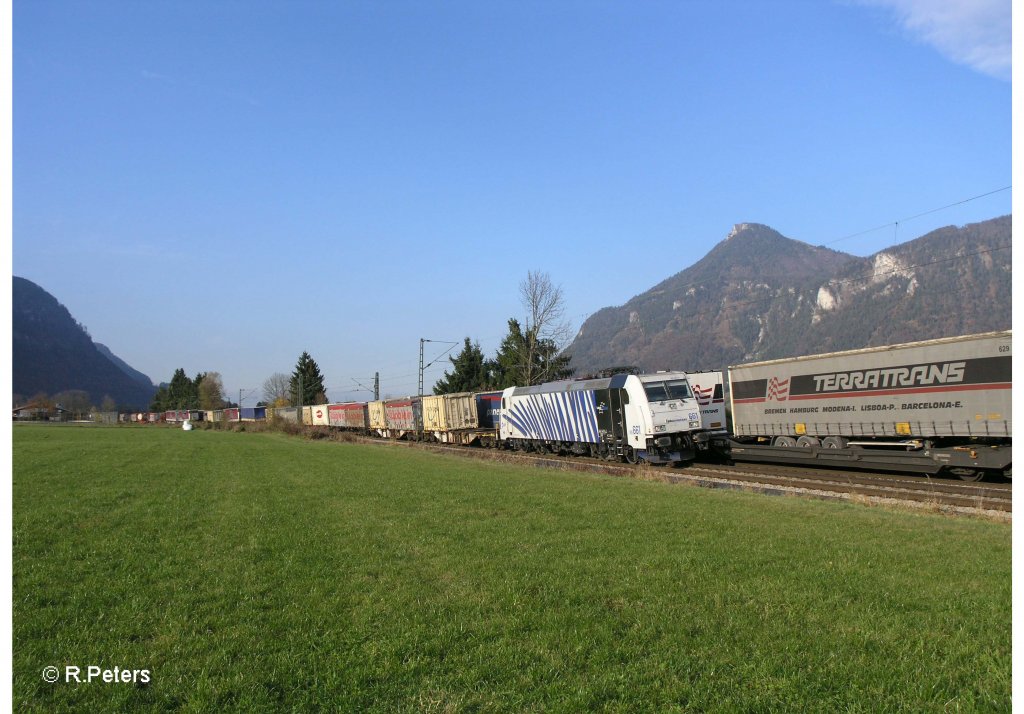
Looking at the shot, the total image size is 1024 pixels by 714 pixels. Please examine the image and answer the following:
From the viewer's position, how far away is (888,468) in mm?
19922

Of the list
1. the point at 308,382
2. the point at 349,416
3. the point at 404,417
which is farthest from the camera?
the point at 308,382

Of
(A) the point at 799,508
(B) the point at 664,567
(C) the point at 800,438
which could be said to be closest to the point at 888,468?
(C) the point at 800,438

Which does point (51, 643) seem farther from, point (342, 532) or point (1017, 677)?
point (1017, 677)

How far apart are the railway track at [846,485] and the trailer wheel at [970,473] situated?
23 centimetres

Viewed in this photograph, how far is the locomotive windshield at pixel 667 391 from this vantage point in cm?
2448

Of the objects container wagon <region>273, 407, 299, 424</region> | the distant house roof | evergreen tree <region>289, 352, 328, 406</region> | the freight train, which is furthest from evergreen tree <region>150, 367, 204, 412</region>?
the freight train

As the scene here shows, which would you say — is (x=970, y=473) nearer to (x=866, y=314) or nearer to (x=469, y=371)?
(x=469, y=371)

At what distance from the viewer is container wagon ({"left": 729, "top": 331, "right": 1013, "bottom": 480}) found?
17.1 meters

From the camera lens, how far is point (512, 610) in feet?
19.9

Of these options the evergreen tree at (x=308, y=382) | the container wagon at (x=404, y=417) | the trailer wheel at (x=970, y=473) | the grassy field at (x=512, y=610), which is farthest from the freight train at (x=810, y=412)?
the evergreen tree at (x=308, y=382)

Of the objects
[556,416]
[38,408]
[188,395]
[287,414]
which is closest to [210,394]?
[188,395]

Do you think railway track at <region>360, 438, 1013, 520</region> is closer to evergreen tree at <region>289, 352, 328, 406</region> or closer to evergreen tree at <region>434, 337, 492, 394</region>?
evergreen tree at <region>434, 337, 492, 394</region>

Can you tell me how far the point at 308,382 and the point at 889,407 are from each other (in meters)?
111

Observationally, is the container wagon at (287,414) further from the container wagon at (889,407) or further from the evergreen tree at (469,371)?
the container wagon at (889,407)
